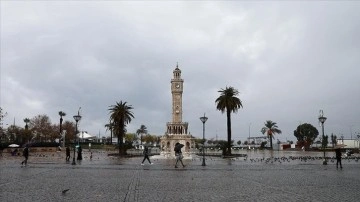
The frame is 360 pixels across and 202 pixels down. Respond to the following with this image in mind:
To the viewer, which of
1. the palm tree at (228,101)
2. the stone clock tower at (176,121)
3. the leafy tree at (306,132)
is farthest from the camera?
the leafy tree at (306,132)

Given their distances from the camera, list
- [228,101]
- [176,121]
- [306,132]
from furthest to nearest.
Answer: [306,132], [176,121], [228,101]

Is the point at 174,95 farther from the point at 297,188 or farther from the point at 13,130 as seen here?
the point at 297,188

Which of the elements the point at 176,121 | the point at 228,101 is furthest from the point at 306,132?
the point at 228,101

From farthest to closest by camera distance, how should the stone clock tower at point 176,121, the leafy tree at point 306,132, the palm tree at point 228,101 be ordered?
the leafy tree at point 306,132
the stone clock tower at point 176,121
the palm tree at point 228,101

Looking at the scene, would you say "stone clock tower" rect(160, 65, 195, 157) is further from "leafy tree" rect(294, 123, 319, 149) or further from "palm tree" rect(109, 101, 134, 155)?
"leafy tree" rect(294, 123, 319, 149)

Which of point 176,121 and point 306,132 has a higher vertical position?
point 176,121

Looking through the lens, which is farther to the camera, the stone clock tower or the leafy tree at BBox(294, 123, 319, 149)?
the leafy tree at BBox(294, 123, 319, 149)

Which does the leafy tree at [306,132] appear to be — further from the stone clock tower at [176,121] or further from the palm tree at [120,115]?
the palm tree at [120,115]

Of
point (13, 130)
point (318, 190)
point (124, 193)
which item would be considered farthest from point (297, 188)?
point (13, 130)

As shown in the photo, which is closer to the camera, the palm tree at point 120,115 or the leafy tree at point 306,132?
the palm tree at point 120,115

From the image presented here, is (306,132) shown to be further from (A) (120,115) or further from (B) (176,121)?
(A) (120,115)

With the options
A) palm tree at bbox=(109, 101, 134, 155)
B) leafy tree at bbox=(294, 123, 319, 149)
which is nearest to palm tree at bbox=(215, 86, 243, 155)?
palm tree at bbox=(109, 101, 134, 155)

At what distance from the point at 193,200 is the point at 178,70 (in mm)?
78820

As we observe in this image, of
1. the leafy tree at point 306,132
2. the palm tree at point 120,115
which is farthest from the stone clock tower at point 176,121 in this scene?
the leafy tree at point 306,132
